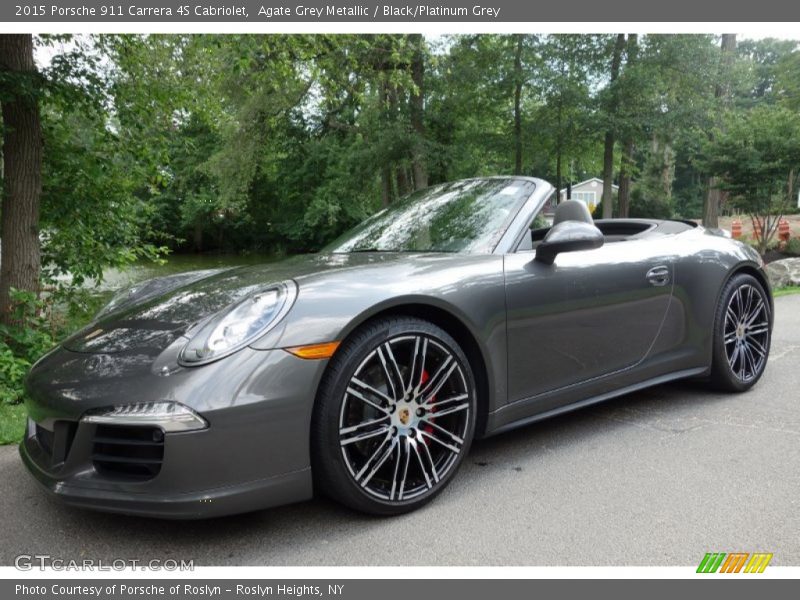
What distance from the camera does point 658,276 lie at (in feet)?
11.3

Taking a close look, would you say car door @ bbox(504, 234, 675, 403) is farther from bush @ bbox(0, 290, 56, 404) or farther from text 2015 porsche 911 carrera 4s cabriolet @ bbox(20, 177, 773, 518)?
bush @ bbox(0, 290, 56, 404)

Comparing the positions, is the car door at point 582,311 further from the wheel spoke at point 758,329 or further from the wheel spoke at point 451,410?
the wheel spoke at point 758,329

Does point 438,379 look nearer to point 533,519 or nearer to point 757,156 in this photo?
point 533,519

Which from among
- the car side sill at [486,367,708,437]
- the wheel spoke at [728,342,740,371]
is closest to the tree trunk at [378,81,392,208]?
the wheel spoke at [728,342,740,371]

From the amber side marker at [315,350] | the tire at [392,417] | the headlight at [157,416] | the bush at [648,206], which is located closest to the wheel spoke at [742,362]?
the tire at [392,417]

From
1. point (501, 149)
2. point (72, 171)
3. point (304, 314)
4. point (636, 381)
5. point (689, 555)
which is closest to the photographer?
point (689, 555)

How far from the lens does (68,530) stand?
228 cm

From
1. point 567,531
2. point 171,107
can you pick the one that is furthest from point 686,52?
point 567,531

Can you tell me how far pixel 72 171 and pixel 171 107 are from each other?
4.53 ft

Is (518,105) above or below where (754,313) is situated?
above

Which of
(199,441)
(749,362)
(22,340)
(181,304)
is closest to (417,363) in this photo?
(199,441)

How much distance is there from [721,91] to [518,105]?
206 inches
